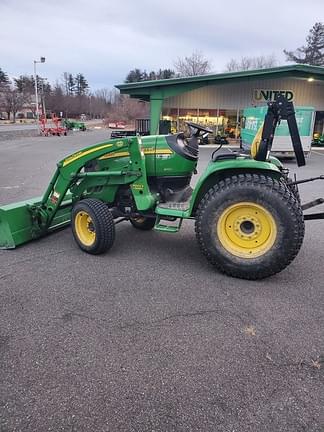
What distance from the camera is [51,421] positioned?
191cm

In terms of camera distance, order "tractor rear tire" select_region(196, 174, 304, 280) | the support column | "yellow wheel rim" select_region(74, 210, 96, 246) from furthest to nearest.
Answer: the support column < "yellow wheel rim" select_region(74, 210, 96, 246) < "tractor rear tire" select_region(196, 174, 304, 280)

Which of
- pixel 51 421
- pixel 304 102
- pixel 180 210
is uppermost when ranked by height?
pixel 304 102

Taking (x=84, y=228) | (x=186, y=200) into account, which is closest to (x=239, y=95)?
(x=186, y=200)

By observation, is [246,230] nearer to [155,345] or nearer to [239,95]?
[155,345]

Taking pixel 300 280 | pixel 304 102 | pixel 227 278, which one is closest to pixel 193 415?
pixel 227 278

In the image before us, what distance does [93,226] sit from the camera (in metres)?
4.18

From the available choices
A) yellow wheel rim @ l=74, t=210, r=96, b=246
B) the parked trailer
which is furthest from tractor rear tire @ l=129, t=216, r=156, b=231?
the parked trailer

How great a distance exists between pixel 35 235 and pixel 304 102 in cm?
2341

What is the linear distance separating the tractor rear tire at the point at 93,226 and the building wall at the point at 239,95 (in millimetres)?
20874

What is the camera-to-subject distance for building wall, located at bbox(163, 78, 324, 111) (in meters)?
23.0

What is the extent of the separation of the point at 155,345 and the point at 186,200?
2.09 metres

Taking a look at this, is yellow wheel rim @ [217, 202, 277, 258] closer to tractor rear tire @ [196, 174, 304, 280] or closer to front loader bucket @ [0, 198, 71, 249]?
tractor rear tire @ [196, 174, 304, 280]

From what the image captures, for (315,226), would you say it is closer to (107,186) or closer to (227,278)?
(227,278)

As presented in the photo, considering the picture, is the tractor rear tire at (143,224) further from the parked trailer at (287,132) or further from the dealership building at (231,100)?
the dealership building at (231,100)
